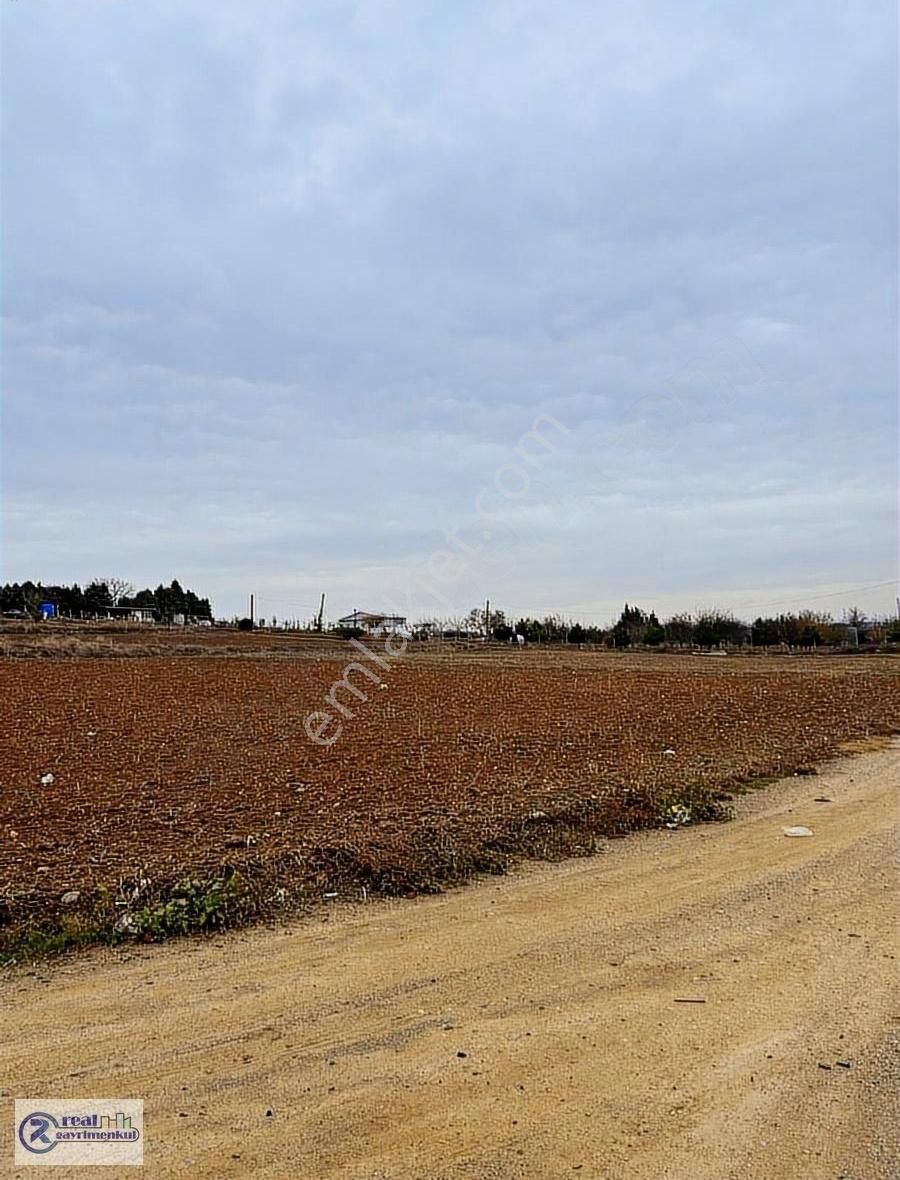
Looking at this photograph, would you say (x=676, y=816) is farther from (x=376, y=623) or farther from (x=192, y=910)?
(x=376, y=623)

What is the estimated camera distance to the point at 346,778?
27.7 ft

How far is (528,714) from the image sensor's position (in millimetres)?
14414

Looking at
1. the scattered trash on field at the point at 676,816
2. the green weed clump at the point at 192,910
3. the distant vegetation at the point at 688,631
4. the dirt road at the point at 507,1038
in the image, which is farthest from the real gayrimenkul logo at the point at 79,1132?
the distant vegetation at the point at 688,631

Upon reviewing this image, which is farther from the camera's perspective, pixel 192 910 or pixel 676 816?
pixel 676 816

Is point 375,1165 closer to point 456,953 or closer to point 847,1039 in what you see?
point 456,953

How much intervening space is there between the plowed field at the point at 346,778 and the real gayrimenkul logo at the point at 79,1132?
1931 mm

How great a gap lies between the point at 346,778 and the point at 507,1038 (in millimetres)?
5237

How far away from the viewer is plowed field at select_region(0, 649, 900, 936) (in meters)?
5.56

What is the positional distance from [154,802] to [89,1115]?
15.1 feet

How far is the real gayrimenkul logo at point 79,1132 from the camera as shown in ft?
8.76

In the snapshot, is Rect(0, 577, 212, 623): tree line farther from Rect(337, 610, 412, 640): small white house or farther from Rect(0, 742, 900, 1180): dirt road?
Rect(0, 742, 900, 1180): dirt road

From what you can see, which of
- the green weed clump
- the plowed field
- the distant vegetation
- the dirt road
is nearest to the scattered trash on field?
the plowed field

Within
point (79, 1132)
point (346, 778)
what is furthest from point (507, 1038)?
point (346, 778)

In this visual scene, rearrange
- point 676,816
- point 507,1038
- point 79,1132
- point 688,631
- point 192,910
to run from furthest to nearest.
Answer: point 688,631 < point 676,816 < point 192,910 < point 507,1038 < point 79,1132
